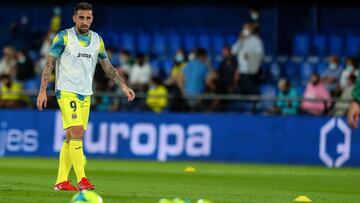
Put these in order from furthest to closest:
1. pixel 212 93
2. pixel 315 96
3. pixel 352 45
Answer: pixel 352 45, pixel 212 93, pixel 315 96

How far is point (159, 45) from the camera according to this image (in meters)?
29.7

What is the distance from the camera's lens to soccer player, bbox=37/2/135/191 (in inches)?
544

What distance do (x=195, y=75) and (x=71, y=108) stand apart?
40.6 ft

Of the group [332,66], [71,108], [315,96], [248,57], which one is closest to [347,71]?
[332,66]

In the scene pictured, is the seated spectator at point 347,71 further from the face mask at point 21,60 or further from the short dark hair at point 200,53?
the face mask at point 21,60

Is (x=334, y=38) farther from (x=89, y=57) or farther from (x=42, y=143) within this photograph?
(x=89, y=57)

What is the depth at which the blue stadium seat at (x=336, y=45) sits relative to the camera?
92.4 ft

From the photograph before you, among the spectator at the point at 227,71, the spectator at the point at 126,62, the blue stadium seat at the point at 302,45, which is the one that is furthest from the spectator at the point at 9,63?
the blue stadium seat at the point at 302,45

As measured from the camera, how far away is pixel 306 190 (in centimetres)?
1565

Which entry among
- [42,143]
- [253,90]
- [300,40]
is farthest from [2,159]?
[300,40]

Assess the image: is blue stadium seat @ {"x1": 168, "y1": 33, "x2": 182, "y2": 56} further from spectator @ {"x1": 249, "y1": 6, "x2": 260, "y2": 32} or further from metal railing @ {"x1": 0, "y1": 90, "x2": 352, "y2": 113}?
metal railing @ {"x1": 0, "y1": 90, "x2": 352, "y2": 113}

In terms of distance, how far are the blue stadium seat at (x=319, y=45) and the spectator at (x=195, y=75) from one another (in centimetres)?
368

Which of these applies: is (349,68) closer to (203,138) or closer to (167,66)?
(203,138)

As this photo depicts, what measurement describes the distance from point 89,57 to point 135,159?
10573 mm
